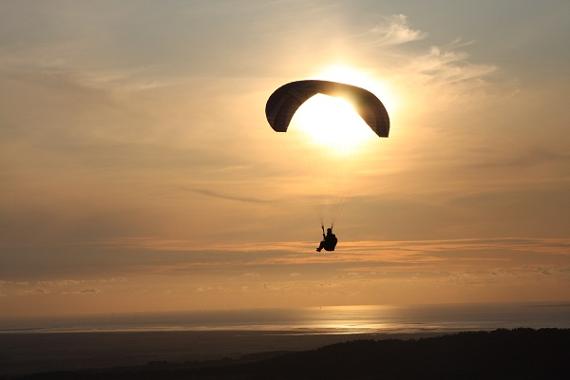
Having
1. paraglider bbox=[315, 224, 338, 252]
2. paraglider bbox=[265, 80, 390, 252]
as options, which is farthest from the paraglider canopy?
paraglider bbox=[315, 224, 338, 252]

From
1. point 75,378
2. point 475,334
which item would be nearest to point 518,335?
point 475,334

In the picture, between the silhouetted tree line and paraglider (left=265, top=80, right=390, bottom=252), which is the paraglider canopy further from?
the silhouetted tree line

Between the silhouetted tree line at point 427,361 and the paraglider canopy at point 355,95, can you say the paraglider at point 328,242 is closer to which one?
the paraglider canopy at point 355,95

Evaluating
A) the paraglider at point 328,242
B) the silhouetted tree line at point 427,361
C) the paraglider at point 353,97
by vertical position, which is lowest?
the silhouetted tree line at point 427,361

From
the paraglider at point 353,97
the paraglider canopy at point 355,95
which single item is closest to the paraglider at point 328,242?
the paraglider at point 353,97

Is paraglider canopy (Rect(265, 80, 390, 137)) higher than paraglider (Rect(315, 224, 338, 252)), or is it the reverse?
paraglider canopy (Rect(265, 80, 390, 137))

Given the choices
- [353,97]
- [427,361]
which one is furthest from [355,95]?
[427,361]

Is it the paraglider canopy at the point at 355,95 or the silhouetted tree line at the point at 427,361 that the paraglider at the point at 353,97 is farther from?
the silhouetted tree line at the point at 427,361

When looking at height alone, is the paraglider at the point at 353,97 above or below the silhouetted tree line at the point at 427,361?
above

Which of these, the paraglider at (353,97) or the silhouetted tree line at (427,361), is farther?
the silhouetted tree line at (427,361)
